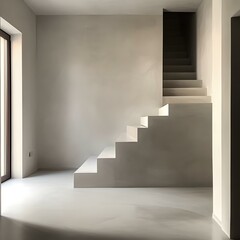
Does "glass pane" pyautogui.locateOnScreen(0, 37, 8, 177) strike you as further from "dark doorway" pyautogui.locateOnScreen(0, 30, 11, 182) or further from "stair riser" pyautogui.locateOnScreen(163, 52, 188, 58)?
"stair riser" pyautogui.locateOnScreen(163, 52, 188, 58)

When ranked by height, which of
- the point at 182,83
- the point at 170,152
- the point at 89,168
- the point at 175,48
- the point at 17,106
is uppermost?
the point at 175,48

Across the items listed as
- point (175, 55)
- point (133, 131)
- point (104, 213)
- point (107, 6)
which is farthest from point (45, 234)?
point (175, 55)

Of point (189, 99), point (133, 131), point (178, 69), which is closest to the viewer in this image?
point (133, 131)

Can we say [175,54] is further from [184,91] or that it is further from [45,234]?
[45,234]

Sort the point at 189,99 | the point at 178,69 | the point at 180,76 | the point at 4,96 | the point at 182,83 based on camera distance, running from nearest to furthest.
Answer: the point at 4,96 < the point at 189,99 < the point at 182,83 < the point at 180,76 < the point at 178,69

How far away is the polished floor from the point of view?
2.63 m

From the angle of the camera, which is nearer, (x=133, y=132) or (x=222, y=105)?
(x=222, y=105)

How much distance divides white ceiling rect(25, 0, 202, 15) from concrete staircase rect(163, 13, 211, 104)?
1058 mm

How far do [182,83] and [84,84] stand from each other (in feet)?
5.23

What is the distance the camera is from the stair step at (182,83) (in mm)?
5664

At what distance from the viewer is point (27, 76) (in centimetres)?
531

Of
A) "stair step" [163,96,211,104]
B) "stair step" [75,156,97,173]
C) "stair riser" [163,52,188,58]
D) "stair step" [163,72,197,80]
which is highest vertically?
"stair riser" [163,52,188,58]
